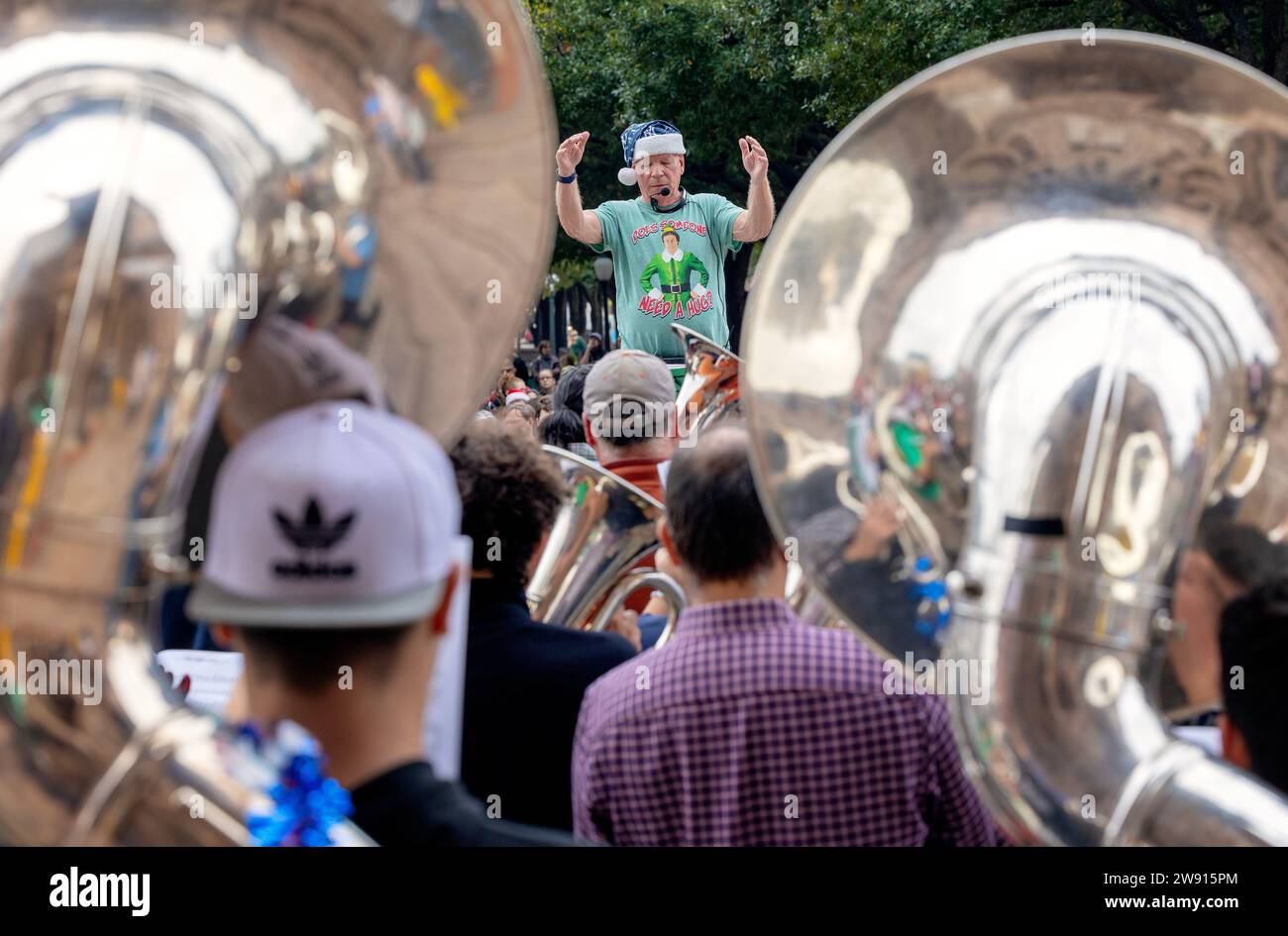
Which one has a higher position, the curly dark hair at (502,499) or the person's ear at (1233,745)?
the curly dark hair at (502,499)

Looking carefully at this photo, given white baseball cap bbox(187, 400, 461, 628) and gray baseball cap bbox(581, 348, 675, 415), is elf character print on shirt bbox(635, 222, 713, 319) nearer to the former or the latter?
gray baseball cap bbox(581, 348, 675, 415)

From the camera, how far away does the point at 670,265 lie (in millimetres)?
5543

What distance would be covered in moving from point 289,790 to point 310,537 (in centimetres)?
22

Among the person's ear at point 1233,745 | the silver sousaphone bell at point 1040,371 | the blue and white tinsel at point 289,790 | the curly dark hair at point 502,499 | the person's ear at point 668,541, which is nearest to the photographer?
the blue and white tinsel at point 289,790

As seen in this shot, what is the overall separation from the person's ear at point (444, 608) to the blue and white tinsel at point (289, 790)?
152mm

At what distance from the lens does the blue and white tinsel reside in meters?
1.28

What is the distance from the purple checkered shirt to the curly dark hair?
1.64ft

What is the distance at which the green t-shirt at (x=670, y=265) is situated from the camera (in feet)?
18.1

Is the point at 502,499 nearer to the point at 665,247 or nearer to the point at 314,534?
the point at 314,534

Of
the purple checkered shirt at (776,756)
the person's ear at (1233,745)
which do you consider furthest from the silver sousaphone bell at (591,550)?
the person's ear at (1233,745)

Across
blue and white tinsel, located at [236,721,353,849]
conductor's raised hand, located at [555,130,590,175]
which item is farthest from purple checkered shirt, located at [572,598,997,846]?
conductor's raised hand, located at [555,130,590,175]

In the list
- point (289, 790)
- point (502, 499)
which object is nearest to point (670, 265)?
point (502, 499)

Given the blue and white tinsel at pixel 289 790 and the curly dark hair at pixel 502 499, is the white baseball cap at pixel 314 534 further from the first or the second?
the curly dark hair at pixel 502 499
